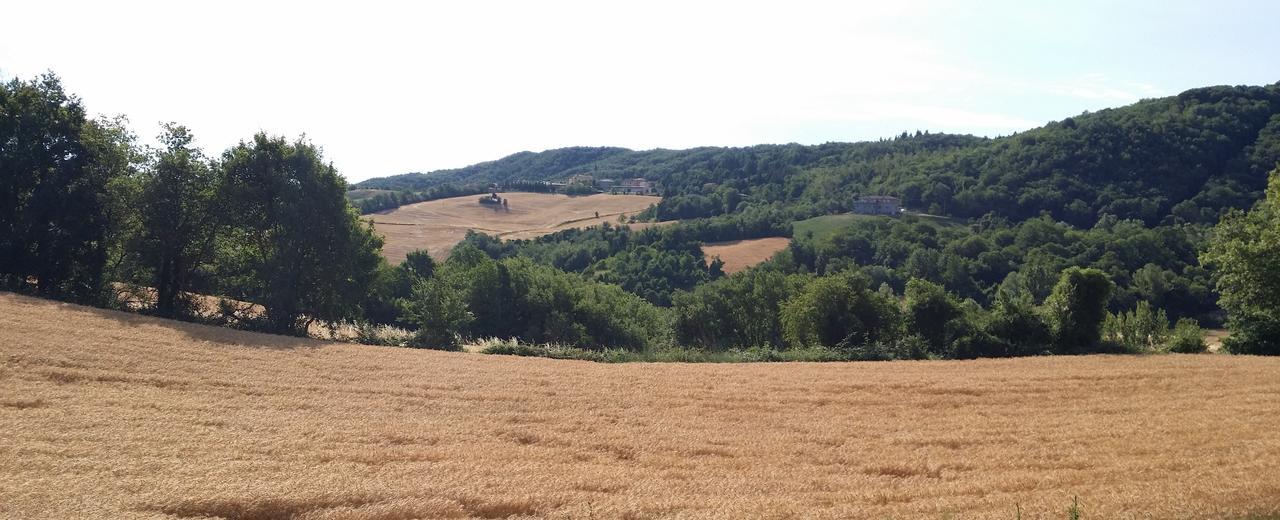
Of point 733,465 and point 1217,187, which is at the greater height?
point 1217,187

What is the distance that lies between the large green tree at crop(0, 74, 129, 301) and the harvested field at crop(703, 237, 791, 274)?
2218 inches

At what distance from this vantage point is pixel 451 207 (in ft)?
368

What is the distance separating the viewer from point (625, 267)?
251 ft

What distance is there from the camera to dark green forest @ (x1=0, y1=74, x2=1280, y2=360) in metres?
29.0

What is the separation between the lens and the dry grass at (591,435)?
10000 millimetres

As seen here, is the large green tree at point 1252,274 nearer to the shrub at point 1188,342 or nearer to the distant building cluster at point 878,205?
the shrub at point 1188,342

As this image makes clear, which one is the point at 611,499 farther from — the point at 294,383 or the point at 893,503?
the point at 294,383

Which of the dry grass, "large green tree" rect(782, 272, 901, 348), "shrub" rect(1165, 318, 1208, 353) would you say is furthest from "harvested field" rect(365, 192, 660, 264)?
"shrub" rect(1165, 318, 1208, 353)

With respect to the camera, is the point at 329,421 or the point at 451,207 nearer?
the point at 329,421

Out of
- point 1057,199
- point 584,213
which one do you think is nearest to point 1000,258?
point 1057,199

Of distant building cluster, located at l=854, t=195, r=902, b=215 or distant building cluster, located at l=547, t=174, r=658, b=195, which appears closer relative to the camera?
distant building cluster, located at l=854, t=195, r=902, b=215

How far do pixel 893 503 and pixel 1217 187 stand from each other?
87236 mm

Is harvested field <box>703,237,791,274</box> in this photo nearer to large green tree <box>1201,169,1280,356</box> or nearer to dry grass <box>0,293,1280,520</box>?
large green tree <box>1201,169,1280,356</box>

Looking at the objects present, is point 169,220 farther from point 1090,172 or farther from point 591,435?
point 1090,172
